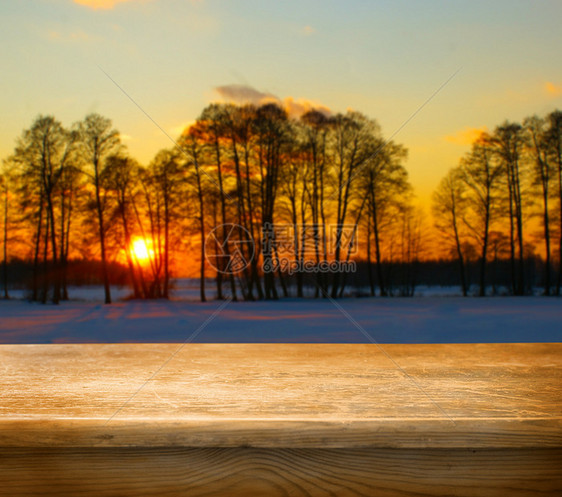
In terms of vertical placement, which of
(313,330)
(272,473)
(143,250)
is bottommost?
(313,330)

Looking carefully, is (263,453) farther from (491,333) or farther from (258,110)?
(258,110)

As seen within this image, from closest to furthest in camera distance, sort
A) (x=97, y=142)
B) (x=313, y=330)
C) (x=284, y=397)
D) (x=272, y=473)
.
A: (x=272, y=473)
(x=284, y=397)
(x=313, y=330)
(x=97, y=142)

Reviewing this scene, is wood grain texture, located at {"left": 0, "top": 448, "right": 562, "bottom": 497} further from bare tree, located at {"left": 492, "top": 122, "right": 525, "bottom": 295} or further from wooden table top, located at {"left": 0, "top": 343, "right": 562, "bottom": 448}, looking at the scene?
bare tree, located at {"left": 492, "top": 122, "right": 525, "bottom": 295}

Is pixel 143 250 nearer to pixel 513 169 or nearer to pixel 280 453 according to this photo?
pixel 513 169

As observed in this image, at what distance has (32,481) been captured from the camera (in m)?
0.86

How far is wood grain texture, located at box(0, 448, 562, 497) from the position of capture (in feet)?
2.79

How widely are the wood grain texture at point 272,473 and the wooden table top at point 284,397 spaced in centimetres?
2

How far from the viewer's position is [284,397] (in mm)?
1140

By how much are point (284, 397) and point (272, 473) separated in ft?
0.94

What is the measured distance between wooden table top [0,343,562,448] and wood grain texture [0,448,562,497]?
0.02 meters

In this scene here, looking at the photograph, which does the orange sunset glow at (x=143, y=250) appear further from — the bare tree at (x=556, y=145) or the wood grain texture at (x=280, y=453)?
the wood grain texture at (x=280, y=453)

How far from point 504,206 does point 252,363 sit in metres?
31.5

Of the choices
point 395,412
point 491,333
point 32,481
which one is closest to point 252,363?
point 395,412

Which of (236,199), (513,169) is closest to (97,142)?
(236,199)
